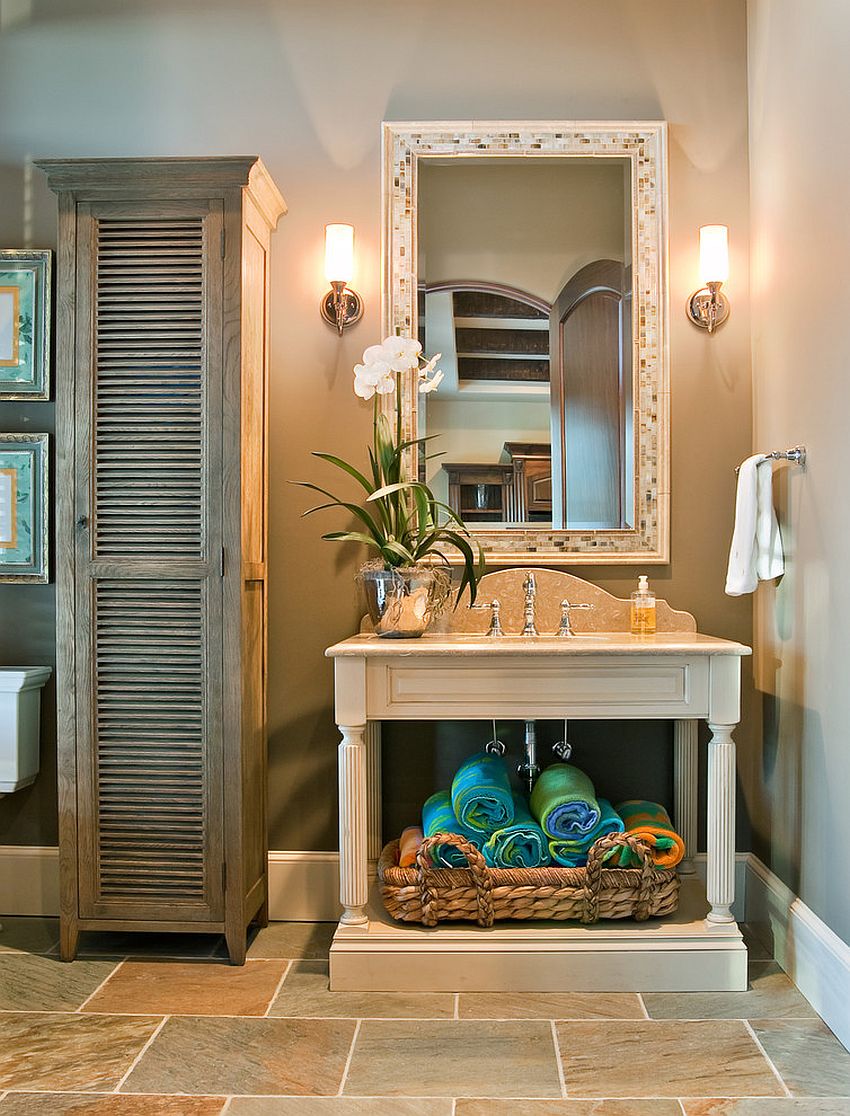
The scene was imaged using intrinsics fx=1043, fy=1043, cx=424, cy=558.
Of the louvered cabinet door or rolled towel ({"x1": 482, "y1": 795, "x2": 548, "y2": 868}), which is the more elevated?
the louvered cabinet door

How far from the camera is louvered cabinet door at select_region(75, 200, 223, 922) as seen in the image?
2646 millimetres

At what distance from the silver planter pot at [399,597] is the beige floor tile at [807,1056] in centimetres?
120

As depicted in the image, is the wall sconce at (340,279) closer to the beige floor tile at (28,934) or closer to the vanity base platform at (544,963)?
the vanity base platform at (544,963)

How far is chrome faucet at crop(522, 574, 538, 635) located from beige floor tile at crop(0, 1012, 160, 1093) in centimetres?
133

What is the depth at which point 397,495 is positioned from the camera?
9.28 feet

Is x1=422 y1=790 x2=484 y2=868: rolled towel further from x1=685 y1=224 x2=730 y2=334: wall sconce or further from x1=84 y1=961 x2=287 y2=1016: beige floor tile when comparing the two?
x1=685 y1=224 x2=730 y2=334: wall sconce

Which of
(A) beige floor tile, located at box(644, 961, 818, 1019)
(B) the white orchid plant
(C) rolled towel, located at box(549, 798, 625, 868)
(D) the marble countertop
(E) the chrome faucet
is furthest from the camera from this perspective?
(E) the chrome faucet

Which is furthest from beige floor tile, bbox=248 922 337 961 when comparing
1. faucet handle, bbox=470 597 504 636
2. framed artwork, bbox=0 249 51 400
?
framed artwork, bbox=0 249 51 400

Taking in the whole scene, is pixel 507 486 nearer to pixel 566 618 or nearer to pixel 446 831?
pixel 566 618

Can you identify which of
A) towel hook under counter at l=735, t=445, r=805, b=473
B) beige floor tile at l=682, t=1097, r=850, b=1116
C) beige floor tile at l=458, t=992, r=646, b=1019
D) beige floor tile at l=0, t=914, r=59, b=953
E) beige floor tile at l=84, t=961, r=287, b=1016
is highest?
towel hook under counter at l=735, t=445, r=805, b=473

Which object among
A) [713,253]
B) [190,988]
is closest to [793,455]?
[713,253]

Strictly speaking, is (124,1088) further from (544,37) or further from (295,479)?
(544,37)

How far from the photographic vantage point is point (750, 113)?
2.96 metres

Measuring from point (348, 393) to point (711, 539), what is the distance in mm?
1122
